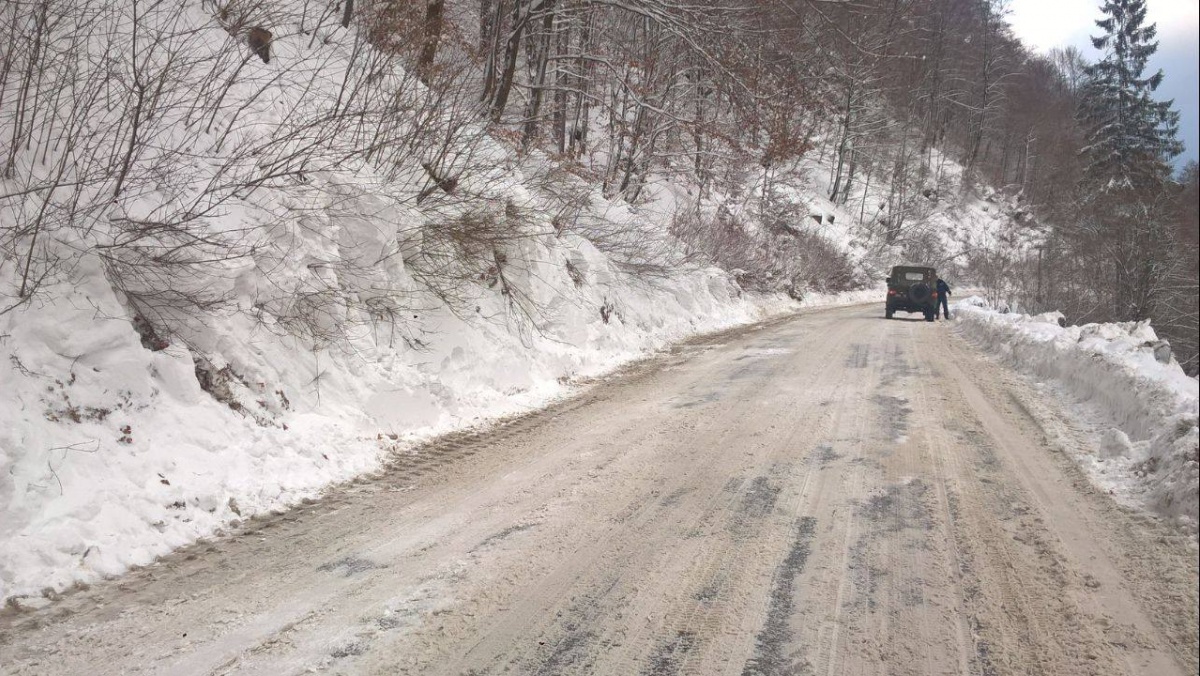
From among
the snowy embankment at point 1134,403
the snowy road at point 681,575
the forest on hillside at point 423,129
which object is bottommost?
the snowy road at point 681,575

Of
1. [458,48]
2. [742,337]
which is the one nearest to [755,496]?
[742,337]

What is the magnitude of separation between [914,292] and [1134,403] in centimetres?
1564

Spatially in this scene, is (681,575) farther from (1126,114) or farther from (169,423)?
(1126,114)

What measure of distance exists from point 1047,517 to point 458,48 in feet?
42.3

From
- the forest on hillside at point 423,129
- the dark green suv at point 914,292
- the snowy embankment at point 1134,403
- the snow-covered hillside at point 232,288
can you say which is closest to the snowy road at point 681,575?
the snowy embankment at point 1134,403

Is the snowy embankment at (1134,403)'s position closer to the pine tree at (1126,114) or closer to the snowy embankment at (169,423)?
the pine tree at (1126,114)

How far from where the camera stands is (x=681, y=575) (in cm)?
384

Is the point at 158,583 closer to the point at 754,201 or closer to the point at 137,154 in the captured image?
the point at 137,154

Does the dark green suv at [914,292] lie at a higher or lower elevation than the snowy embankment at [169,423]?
higher

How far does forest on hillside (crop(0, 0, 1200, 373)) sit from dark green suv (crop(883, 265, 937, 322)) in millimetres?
2941

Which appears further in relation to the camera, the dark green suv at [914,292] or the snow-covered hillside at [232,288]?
the dark green suv at [914,292]

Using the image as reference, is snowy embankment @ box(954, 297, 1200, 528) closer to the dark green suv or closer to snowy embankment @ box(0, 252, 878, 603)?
snowy embankment @ box(0, 252, 878, 603)

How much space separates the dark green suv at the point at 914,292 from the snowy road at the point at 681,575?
1540cm

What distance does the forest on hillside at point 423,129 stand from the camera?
5594 mm
